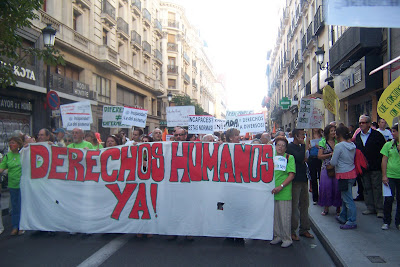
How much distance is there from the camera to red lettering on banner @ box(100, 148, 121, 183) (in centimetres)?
602

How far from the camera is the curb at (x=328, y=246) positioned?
4565 millimetres

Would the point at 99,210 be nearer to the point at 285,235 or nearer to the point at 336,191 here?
the point at 285,235

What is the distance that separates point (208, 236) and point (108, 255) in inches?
63.9

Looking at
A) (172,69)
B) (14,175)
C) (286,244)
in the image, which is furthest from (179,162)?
(172,69)

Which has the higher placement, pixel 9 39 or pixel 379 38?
pixel 379 38

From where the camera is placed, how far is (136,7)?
1228 inches

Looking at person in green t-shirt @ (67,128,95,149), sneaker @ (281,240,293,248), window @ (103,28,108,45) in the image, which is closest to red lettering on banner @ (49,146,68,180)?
person in green t-shirt @ (67,128,95,149)

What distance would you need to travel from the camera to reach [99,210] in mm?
5910

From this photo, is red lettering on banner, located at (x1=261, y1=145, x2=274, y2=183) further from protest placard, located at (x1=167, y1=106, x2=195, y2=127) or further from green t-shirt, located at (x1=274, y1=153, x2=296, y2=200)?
protest placard, located at (x1=167, y1=106, x2=195, y2=127)

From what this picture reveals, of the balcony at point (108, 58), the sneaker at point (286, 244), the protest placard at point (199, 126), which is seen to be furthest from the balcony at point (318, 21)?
the sneaker at point (286, 244)

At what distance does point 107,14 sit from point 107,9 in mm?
743

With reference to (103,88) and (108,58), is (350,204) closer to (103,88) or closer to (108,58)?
(108,58)

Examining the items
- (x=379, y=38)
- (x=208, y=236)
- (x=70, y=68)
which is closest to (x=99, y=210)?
(x=208, y=236)

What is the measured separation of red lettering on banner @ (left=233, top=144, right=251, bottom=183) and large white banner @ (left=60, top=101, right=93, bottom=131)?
5896 millimetres
